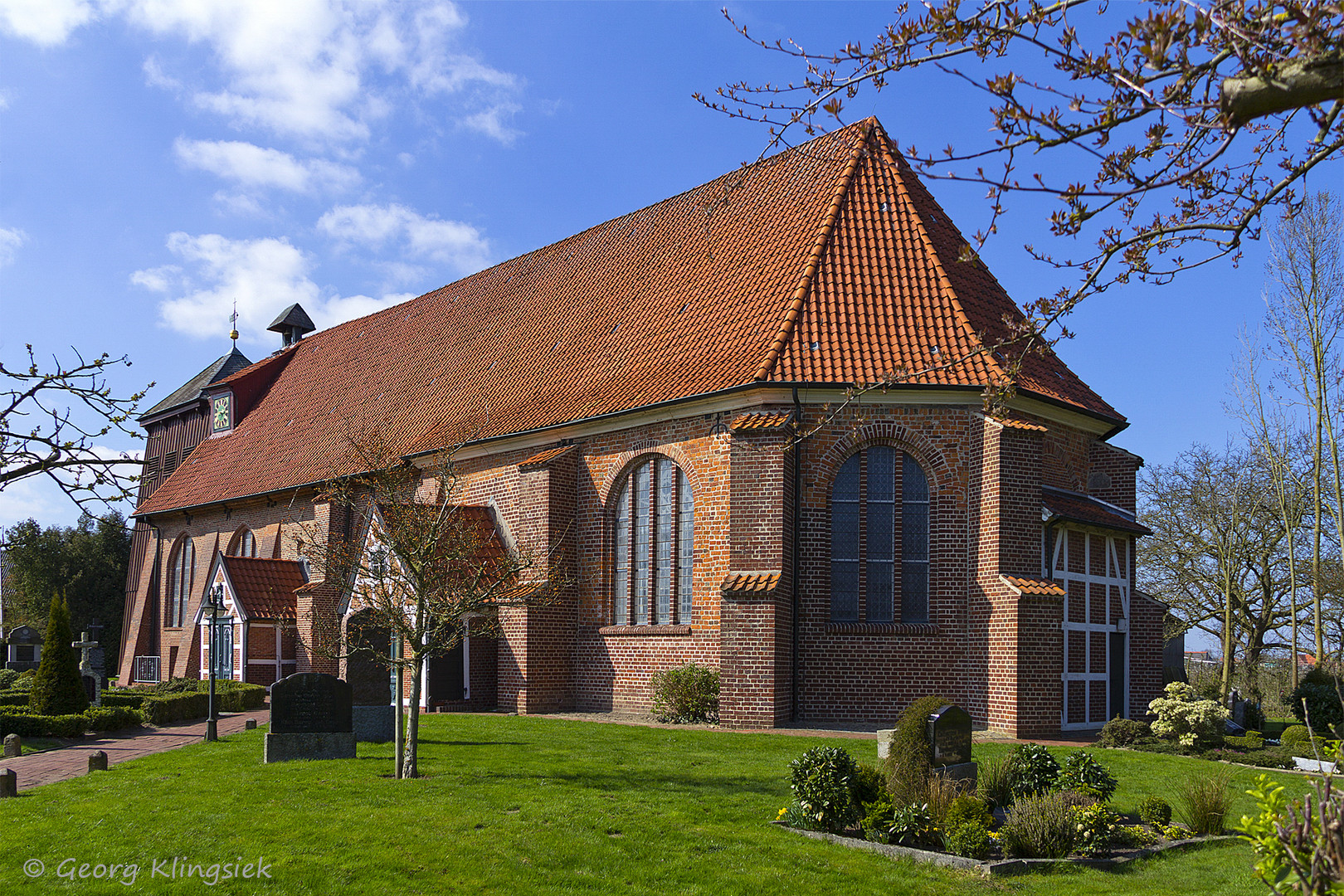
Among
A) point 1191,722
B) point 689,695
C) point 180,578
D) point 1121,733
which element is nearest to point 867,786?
point 1121,733

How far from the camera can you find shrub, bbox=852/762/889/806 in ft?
36.7

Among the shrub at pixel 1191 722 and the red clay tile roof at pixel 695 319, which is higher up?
the red clay tile roof at pixel 695 319

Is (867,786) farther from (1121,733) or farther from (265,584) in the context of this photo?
(265,584)

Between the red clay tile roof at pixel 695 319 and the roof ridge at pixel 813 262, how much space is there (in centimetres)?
5

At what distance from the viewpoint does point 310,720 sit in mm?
14672

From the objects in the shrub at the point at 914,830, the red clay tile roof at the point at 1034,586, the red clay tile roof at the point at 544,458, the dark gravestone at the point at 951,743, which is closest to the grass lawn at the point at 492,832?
the shrub at the point at 914,830

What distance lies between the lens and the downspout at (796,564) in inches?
752

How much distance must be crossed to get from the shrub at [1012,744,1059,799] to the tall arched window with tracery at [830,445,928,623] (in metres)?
7.21

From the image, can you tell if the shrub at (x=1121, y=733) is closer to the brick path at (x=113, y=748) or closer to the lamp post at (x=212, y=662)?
the lamp post at (x=212, y=662)

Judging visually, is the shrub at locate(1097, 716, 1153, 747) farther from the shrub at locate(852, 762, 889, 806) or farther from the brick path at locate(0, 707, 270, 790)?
the brick path at locate(0, 707, 270, 790)

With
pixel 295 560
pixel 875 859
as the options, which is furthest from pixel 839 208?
pixel 295 560

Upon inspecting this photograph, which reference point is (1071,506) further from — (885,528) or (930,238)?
(930,238)

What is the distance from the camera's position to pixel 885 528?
19719 mm

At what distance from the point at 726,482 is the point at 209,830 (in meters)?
11.7
